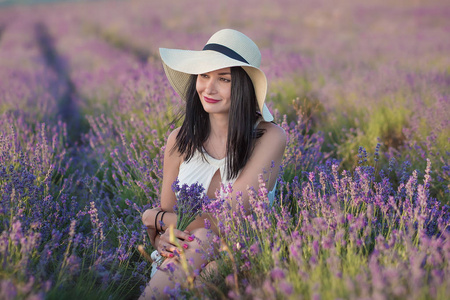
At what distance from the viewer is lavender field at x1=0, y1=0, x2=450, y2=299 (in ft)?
5.78

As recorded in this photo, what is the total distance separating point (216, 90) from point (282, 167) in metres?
0.85

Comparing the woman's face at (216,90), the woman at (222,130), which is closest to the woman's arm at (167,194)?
the woman at (222,130)

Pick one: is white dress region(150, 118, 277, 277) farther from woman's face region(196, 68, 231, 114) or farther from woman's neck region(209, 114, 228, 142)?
woman's face region(196, 68, 231, 114)

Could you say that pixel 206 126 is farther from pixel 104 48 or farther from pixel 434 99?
pixel 104 48

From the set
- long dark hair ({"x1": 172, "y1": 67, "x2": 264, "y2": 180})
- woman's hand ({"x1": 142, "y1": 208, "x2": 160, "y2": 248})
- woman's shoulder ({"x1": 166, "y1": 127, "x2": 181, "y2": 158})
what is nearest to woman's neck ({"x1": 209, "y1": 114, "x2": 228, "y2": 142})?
long dark hair ({"x1": 172, "y1": 67, "x2": 264, "y2": 180})

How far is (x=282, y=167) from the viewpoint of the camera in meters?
3.04

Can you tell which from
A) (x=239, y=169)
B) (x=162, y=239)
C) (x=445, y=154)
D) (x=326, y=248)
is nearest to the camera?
(x=326, y=248)

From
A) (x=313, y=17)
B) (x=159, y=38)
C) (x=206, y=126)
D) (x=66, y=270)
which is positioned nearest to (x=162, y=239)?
(x=66, y=270)

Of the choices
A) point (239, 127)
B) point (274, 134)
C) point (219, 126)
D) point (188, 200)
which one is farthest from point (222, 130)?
point (188, 200)

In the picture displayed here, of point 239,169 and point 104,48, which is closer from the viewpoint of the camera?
point 239,169

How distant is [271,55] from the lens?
26.1 ft

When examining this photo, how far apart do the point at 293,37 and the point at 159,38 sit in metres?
3.93

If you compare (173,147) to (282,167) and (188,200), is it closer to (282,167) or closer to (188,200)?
(188,200)

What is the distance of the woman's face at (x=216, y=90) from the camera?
8.23 feet
